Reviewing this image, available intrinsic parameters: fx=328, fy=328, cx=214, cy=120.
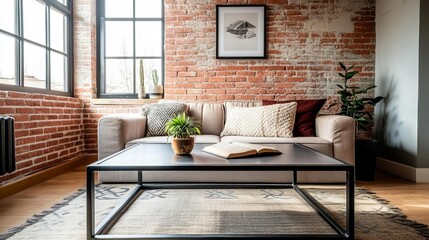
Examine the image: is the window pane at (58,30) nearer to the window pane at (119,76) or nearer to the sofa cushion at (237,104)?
the window pane at (119,76)

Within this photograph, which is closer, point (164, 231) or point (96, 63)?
point (164, 231)

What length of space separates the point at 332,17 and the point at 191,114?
2.10m

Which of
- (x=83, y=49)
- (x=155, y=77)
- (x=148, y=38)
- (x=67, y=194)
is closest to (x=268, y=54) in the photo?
(x=155, y=77)

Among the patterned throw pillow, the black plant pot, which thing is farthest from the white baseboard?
the patterned throw pillow

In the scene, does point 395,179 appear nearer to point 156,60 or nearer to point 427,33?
point 427,33

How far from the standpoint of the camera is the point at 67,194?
258cm

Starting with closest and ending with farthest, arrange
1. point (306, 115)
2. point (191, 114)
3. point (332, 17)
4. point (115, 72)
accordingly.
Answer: point (306, 115) → point (191, 114) → point (332, 17) → point (115, 72)

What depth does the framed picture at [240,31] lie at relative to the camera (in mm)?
3994

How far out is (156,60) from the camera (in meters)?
4.22

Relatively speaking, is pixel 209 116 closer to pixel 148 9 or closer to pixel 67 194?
pixel 67 194

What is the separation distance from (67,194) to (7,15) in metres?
1.56

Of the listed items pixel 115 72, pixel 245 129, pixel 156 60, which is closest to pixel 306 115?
pixel 245 129

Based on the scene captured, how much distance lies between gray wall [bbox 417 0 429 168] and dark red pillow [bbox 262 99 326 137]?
0.90m

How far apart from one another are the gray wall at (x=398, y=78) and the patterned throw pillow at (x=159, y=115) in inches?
88.1
